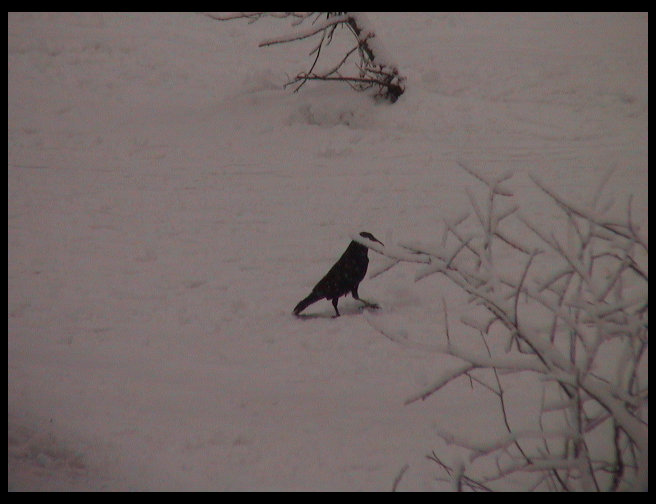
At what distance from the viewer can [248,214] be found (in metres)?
8.82

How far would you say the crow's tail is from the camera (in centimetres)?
591

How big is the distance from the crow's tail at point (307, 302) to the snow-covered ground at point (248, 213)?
0.41 feet

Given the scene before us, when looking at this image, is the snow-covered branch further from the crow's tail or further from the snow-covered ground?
the crow's tail

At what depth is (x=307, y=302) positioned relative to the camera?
19.6 feet

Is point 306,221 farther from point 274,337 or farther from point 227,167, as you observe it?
point 274,337

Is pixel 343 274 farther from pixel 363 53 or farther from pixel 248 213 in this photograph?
pixel 363 53

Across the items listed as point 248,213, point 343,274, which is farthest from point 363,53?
point 343,274

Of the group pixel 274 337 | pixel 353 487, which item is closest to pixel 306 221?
pixel 274 337

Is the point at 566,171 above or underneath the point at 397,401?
above

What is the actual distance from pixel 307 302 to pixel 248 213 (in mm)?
3170

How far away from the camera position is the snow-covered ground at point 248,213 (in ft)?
14.5

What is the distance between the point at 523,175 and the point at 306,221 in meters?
3.43

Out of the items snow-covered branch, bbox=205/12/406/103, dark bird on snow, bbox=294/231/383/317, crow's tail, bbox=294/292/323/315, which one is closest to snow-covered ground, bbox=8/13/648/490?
crow's tail, bbox=294/292/323/315
